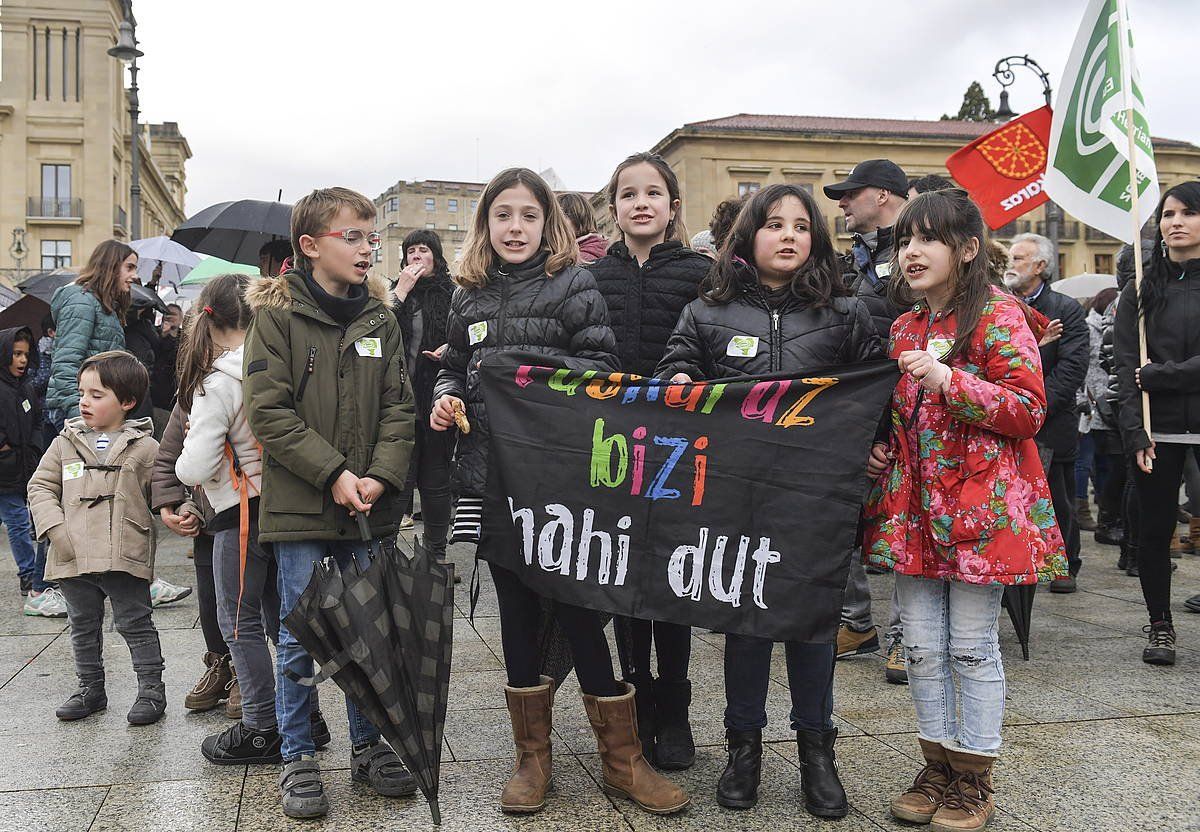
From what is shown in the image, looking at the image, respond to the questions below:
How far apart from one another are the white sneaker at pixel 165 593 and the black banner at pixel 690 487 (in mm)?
3925

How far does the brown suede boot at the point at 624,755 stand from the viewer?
3.44 metres

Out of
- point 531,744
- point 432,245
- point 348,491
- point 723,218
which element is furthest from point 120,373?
point 723,218

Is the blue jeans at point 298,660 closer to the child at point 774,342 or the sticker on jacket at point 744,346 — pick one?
the child at point 774,342

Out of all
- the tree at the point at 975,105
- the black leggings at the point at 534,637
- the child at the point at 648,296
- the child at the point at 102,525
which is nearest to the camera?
the black leggings at the point at 534,637

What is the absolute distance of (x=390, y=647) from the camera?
3.34m

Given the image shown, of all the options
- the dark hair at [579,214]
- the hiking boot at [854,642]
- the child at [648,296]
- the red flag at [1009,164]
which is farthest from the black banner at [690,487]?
the red flag at [1009,164]

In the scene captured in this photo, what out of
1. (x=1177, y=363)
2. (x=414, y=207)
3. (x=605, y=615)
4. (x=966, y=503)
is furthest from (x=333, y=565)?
(x=414, y=207)

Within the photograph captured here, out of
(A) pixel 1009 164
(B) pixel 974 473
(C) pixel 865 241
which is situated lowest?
(B) pixel 974 473

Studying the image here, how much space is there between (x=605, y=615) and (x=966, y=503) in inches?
51.0

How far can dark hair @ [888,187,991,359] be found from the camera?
3.40m

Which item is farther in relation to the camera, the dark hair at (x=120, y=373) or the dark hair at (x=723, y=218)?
the dark hair at (x=723, y=218)

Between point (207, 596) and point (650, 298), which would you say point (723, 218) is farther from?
point (207, 596)

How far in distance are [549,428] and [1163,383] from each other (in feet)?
10.7

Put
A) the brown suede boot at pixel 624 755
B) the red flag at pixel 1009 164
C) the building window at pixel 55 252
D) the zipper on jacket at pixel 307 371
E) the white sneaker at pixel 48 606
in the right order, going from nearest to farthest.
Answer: the brown suede boot at pixel 624 755, the zipper on jacket at pixel 307 371, the white sneaker at pixel 48 606, the red flag at pixel 1009 164, the building window at pixel 55 252
